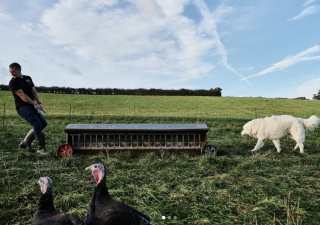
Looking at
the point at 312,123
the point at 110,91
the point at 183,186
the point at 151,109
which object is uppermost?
the point at 110,91

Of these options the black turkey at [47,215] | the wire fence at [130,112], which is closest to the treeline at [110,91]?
the wire fence at [130,112]

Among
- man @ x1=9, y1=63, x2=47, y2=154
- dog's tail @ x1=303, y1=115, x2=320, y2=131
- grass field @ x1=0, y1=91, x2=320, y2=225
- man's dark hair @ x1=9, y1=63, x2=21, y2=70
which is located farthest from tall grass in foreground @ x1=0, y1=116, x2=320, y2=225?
man's dark hair @ x1=9, y1=63, x2=21, y2=70

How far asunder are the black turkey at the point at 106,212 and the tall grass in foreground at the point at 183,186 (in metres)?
0.85

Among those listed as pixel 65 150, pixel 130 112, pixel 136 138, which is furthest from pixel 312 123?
pixel 130 112

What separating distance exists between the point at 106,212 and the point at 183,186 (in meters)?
2.31

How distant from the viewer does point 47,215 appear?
307 cm

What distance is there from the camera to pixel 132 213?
9.85 ft

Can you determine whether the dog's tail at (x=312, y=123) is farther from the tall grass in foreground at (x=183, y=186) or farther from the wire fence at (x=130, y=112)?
the wire fence at (x=130, y=112)

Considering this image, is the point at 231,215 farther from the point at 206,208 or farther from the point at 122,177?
the point at 122,177

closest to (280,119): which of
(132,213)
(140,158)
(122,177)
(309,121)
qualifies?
(309,121)

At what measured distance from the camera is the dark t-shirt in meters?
7.36

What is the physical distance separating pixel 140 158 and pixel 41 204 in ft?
15.1

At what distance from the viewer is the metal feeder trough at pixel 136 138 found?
816 centimetres

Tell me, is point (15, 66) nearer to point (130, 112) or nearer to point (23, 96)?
point (23, 96)
